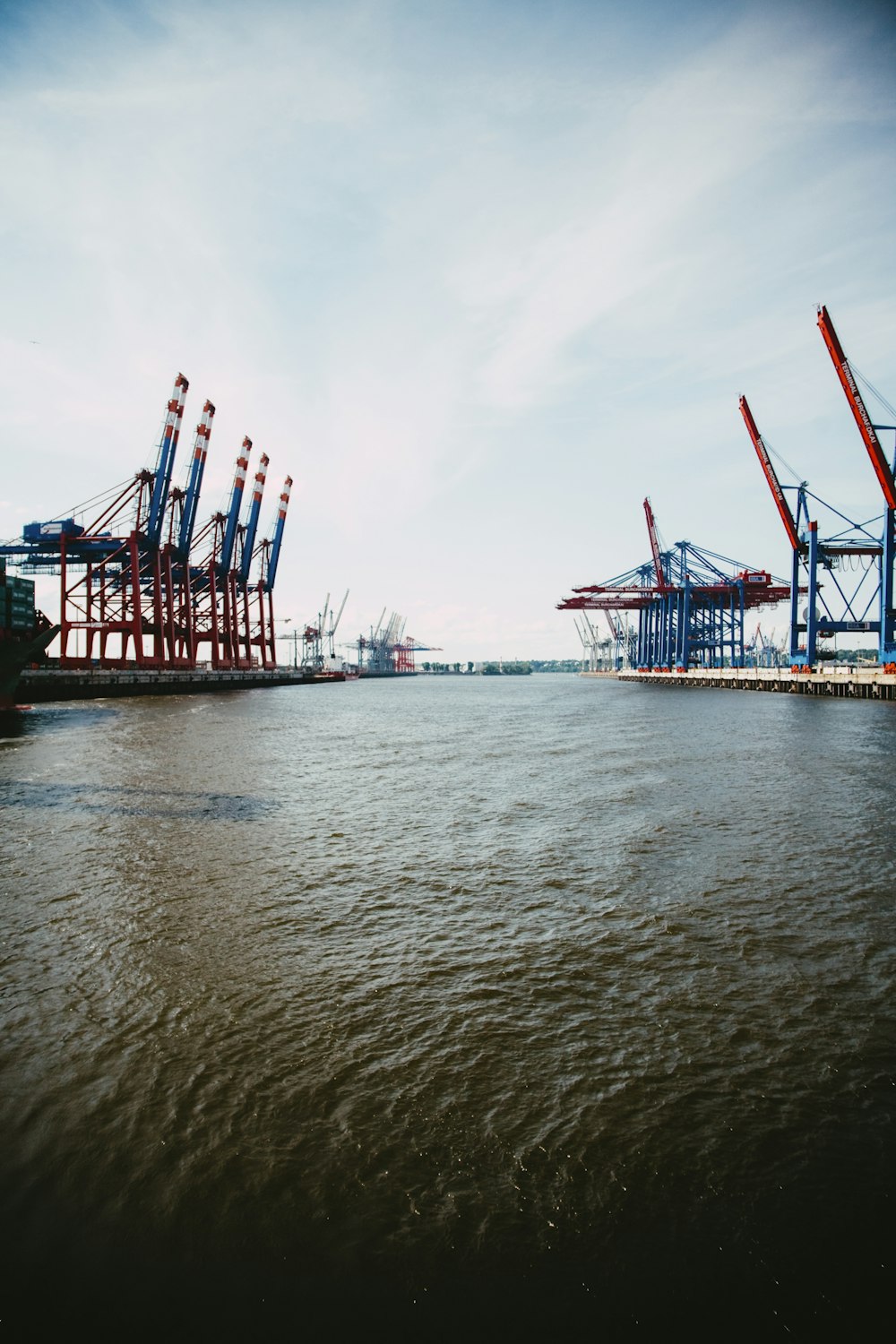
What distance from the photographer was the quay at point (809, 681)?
1964 inches

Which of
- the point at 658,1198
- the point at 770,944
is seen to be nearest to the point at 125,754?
the point at 770,944

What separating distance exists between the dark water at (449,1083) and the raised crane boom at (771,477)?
57.6m

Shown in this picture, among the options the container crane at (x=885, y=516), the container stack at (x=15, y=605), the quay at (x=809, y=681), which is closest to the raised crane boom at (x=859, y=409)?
the container crane at (x=885, y=516)

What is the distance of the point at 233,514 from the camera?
88875 millimetres

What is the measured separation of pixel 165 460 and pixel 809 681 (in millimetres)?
59826

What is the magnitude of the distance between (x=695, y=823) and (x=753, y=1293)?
9358 mm

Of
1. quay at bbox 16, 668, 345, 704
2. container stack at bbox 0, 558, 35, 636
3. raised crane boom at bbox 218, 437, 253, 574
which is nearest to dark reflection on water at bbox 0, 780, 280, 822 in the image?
container stack at bbox 0, 558, 35, 636

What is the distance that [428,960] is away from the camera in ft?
21.1

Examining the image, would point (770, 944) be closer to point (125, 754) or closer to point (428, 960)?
point (428, 960)

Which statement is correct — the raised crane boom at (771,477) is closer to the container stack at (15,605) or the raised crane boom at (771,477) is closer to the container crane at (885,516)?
the container crane at (885,516)

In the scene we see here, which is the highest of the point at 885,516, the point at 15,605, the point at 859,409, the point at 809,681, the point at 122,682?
the point at 859,409

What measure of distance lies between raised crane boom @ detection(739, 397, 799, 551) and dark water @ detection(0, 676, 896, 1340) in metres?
57.6

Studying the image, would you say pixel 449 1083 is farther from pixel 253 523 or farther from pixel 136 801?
pixel 253 523

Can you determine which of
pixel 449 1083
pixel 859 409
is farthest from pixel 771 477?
pixel 449 1083
